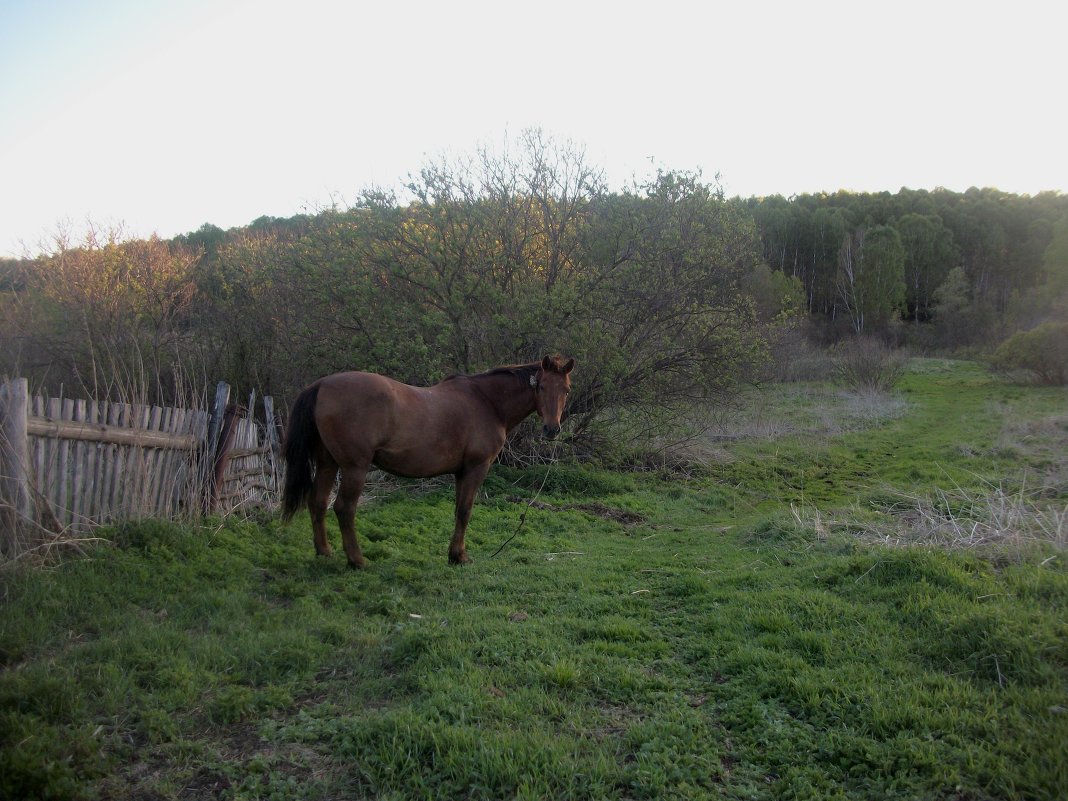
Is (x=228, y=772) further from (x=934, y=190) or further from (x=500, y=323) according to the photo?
(x=934, y=190)

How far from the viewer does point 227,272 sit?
1509 centimetres

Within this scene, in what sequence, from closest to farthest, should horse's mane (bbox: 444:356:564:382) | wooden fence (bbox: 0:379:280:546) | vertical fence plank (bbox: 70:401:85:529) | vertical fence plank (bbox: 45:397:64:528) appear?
wooden fence (bbox: 0:379:280:546)
vertical fence plank (bbox: 45:397:64:528)
vertical fence plank (bbox: 70:401:85:529)
horse's mane (bbox: 444:356:564:382)

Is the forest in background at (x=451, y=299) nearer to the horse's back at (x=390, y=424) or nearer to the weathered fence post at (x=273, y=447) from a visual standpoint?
the weathered fence post at (x=273, y=447)

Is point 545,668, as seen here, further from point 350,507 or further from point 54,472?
point 54,472

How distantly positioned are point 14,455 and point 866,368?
30058mm

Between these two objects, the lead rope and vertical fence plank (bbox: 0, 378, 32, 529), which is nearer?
vertical fence plank (bbox: 0, 378, 32, 529)

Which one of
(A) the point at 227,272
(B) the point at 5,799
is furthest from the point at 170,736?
(A) the point at 227,272

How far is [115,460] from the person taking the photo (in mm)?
5984

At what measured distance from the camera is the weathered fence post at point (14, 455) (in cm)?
496

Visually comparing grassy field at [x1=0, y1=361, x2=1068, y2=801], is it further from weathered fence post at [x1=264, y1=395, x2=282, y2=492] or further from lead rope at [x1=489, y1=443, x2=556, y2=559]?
weathered fence post at [x1=264, y1=395, x2=282, y2=492]

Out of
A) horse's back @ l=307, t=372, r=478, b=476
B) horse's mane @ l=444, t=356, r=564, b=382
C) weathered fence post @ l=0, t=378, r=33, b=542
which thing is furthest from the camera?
horse's mane @ l=444, t=356, r=564, b=382

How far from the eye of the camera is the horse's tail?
6.25 m

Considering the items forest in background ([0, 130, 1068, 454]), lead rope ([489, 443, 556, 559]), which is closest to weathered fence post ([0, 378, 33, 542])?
lead rope ([489, 443, 556, 559])

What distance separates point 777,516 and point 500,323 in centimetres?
557
